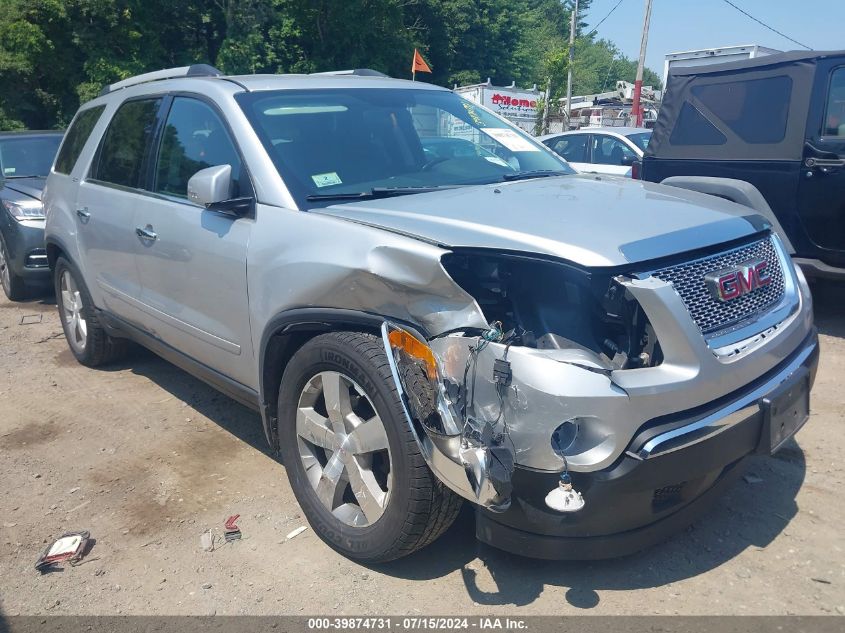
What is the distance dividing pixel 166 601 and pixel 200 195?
1639 millimetres

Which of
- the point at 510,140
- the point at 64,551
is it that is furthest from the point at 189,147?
the point at 64,551

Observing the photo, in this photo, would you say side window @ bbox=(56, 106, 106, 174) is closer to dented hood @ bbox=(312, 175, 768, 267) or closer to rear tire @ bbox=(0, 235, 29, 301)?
rear tire @ bbox=(0, 235, 29, 301)

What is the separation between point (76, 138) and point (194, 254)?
8.11 feet

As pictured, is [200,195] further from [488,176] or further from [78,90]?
[78,90]

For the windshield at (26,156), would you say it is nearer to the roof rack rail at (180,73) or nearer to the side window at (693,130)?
the roof rack rail at (180,73)

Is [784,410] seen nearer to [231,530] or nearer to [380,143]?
[380,143]

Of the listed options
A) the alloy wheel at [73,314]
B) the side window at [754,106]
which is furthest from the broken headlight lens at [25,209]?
the side window at [754,106]

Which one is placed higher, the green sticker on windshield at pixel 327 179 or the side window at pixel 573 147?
the green sticker on windshield at pixel 327 179

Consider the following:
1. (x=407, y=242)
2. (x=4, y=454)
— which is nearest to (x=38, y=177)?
(x=4, y=454)

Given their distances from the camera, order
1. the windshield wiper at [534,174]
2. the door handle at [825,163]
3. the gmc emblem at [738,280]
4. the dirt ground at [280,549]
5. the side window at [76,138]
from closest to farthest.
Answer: the gmc emblem at [738,280] → the dirt ground at [280,549] → the windshield wiper at [534,174] → the side window at [76,138] → the door handle at [825,163]

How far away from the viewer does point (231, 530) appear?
3.23 meters

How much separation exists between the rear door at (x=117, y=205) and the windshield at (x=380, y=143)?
3.49 feet

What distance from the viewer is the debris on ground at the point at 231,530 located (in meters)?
3.19

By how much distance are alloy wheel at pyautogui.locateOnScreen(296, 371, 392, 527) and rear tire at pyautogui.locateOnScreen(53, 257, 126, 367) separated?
8.73 ft
